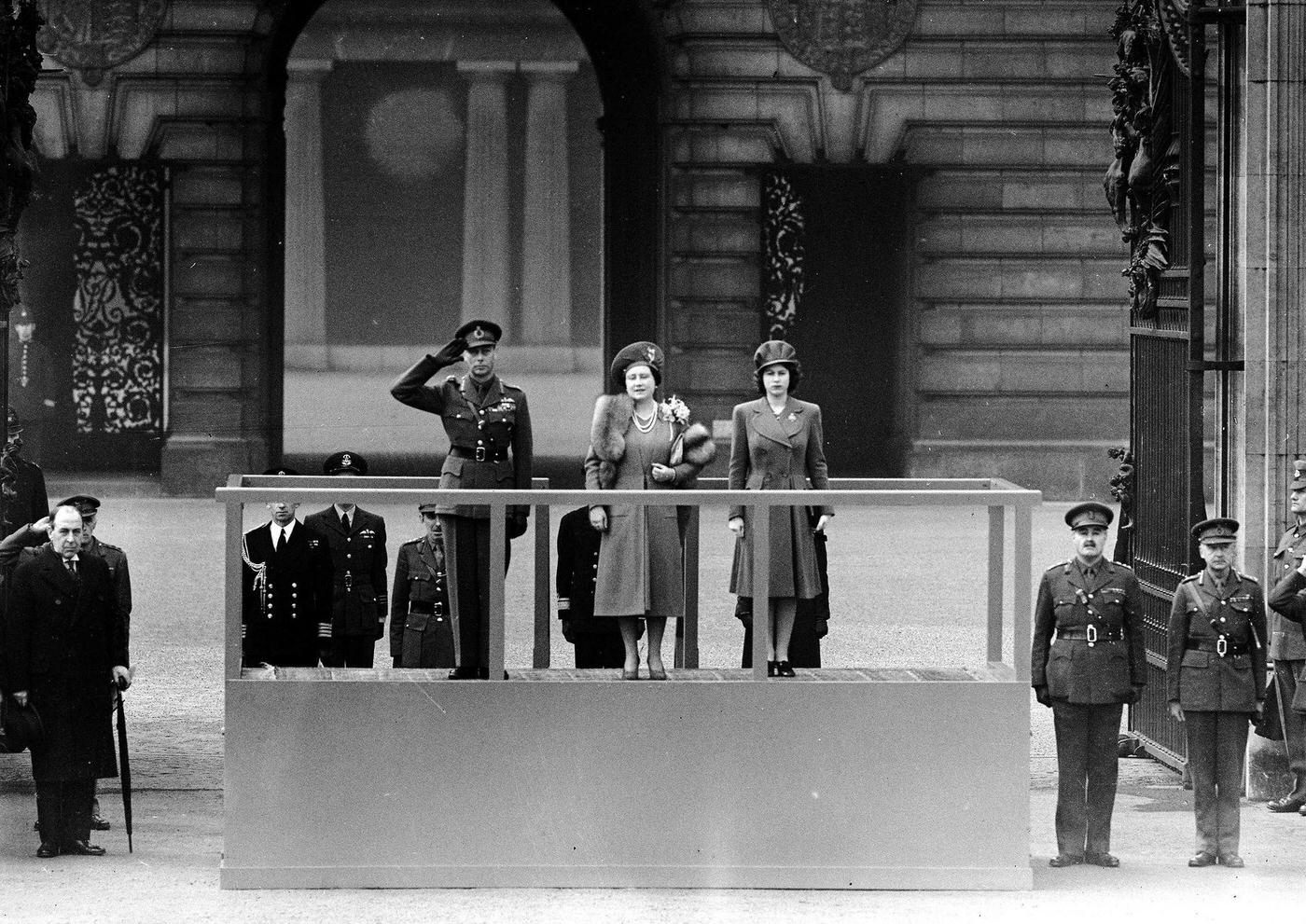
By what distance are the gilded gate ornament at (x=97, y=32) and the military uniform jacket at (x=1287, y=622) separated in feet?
54.0

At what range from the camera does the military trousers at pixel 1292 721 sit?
37.9 ft

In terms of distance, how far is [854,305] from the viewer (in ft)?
87.6

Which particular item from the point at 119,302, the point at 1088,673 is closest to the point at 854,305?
the point at 119,302

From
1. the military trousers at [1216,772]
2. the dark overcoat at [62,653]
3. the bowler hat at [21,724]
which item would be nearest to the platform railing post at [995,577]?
the military trousers at [1216,772]

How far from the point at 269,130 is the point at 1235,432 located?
1549cm

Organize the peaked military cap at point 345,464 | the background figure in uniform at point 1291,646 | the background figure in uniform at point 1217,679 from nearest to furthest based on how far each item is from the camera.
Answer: the background figure in uniform at point 1217,679 → the background figure in uniform at point 1291,646 → the peaked military cap at point 345,464

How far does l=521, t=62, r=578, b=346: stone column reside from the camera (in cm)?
4038

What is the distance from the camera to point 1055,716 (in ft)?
34.2

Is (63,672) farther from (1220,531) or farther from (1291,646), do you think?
(1291,646)

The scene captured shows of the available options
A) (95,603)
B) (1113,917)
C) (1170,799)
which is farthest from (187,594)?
(1113,917)

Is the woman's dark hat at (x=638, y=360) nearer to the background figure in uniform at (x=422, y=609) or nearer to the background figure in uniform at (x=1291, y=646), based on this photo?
the background figure in uniform at (x=422, y=609)

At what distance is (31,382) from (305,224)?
14116mm

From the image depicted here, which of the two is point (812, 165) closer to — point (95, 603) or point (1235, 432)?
point (1235, 432)

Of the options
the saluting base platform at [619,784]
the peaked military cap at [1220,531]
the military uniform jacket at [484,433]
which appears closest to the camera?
the saluting base platform at [619,784]
